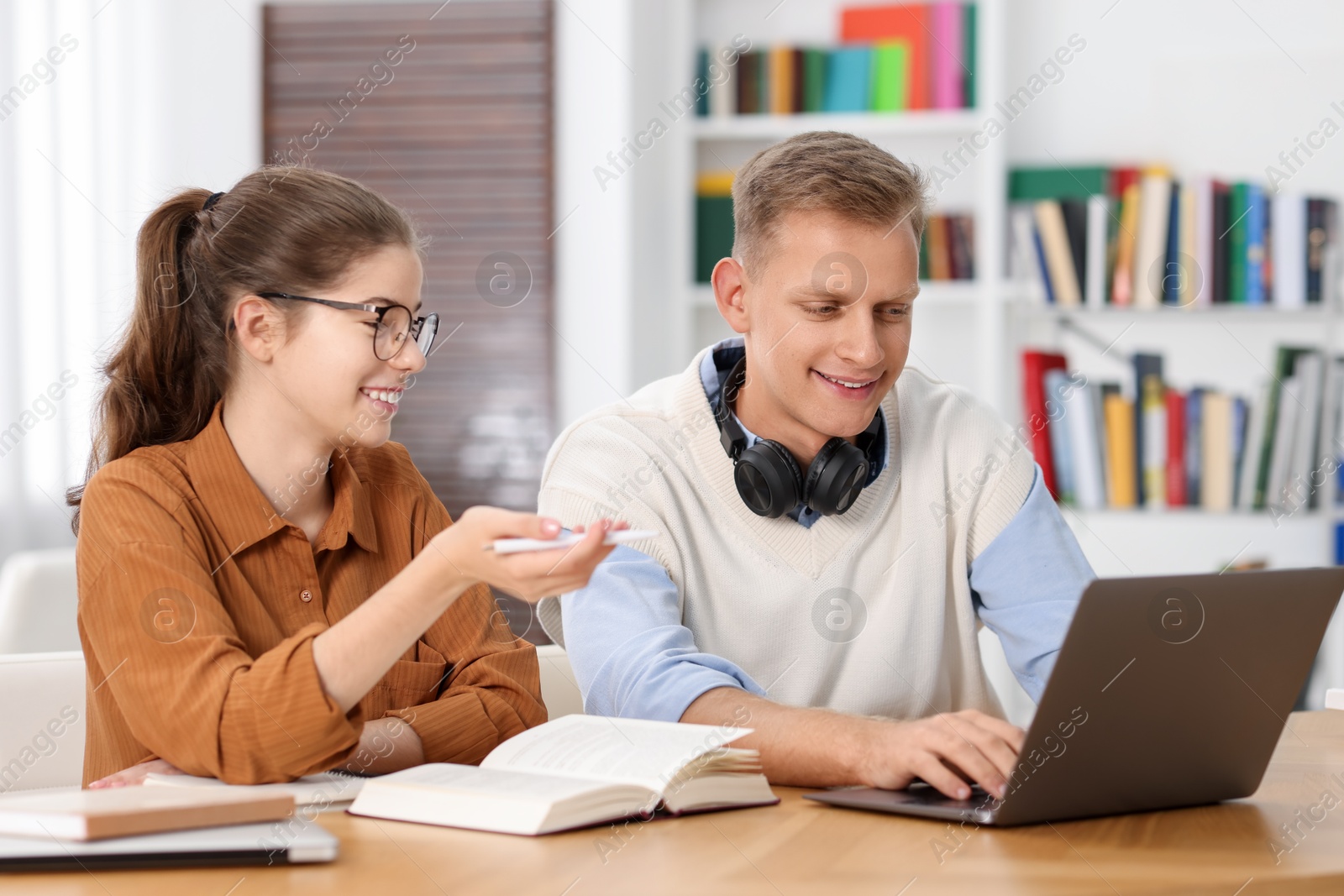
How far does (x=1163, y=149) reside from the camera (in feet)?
11.9

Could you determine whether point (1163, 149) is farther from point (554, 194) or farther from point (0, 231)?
point (0, 231)

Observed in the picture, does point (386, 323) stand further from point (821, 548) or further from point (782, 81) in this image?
point (782, 81)

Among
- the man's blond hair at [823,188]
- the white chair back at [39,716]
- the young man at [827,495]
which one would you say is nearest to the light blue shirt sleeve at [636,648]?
the young man at [827,495]

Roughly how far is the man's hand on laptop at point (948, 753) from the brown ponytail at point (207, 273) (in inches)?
28.8

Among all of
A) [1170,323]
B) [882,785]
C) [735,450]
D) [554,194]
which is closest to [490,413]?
[554,194]

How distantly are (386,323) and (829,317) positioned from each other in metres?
0.50

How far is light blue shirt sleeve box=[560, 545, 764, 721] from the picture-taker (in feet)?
4.32

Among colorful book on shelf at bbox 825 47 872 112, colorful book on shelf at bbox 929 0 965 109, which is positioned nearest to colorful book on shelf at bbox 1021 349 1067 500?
colorful book on shelf at bbox 929 0 965 109

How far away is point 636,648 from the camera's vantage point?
1.36m

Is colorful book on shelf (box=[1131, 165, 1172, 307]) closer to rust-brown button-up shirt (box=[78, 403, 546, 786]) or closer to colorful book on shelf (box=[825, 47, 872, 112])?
colorful book on shelf (box=[825, 47, 872, 112])

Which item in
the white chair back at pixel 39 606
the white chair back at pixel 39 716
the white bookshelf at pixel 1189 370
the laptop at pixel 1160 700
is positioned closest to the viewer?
the laptop at pixel 1160 700

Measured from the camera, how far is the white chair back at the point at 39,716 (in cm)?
142

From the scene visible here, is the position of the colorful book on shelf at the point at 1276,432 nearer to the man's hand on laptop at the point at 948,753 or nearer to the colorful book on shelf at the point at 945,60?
the colorful book on shelf at the point at 945,60

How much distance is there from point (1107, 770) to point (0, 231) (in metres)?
2.98
